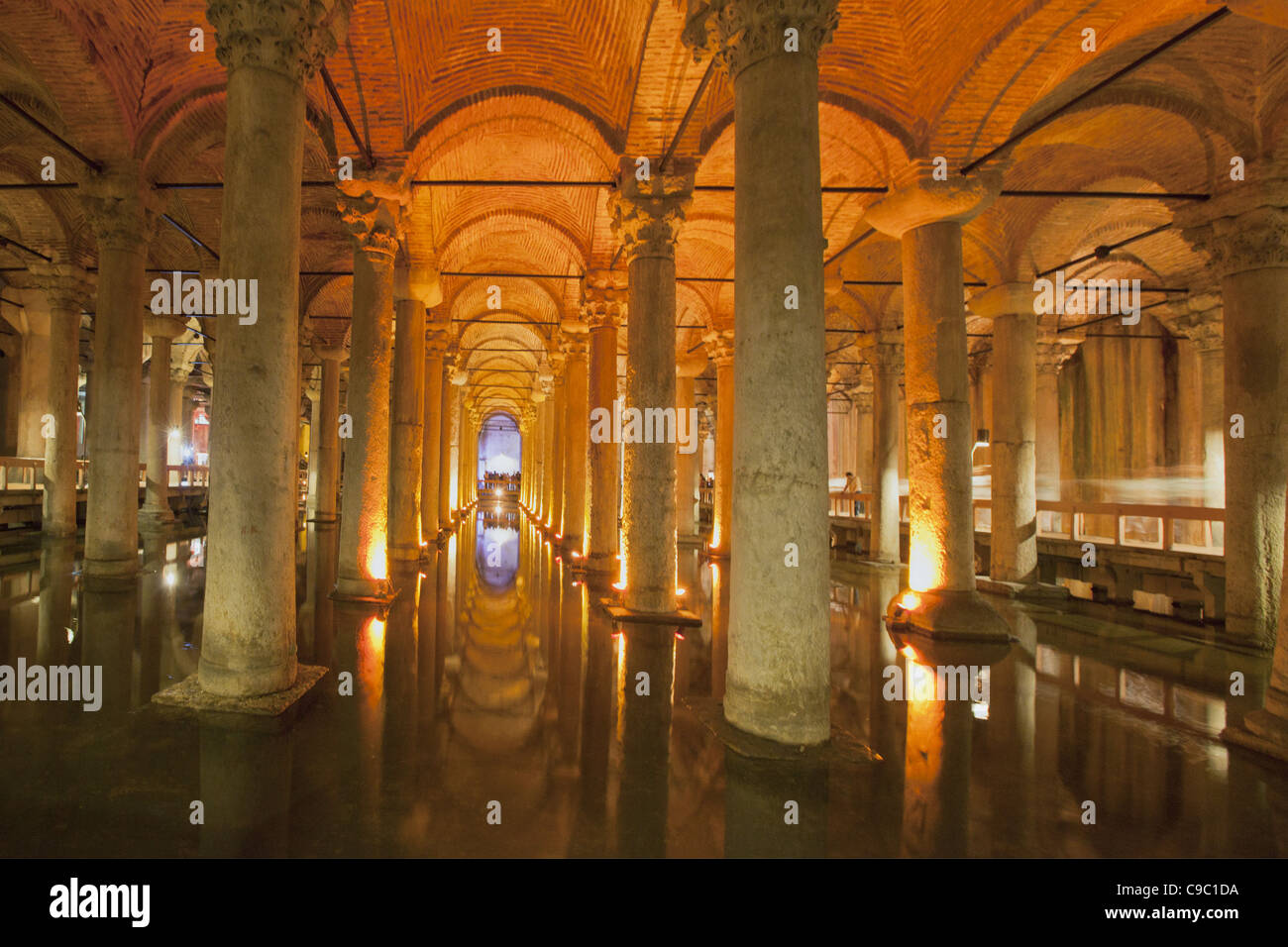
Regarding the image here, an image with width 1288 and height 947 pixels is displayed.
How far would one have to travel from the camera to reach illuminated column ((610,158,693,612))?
819cm

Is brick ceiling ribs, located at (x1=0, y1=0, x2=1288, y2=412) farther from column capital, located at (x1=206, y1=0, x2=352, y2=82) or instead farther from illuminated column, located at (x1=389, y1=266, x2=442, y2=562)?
column capital, located at (x1=206, y1=0, x2=352, y2=82)

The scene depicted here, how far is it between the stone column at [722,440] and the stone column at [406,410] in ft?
21.2

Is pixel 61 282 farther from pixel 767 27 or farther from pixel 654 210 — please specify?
pixel 767 27

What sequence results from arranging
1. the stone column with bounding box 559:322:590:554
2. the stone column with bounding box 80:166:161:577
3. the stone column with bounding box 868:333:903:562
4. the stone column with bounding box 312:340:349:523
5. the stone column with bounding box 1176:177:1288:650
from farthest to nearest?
the stone column with bounding box 312:340:349:523
the stone column with bounding box 868:333:903:562
the stone column with bounding box 559:322:590:554
the stone column with bounding box 80:166:161:577
the stone column with bounding box 1176:177:1288:650

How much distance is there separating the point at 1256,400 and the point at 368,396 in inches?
437

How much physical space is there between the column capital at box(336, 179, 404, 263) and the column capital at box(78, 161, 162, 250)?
121 inches


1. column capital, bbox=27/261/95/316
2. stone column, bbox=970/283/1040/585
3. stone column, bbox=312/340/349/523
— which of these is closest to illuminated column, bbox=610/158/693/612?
stone column, bbox=970/283/1040/585

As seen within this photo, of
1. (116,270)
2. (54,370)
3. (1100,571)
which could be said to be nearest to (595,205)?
(116,270)

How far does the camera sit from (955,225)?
26.7ft

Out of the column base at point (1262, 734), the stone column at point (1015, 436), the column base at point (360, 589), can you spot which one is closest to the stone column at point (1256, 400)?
the stone column at point (1015, 436)

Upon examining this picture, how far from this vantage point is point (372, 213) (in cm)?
866

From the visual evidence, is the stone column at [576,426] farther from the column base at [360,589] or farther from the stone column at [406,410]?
the column base at [360,589]

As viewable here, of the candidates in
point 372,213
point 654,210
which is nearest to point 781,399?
point 654,210
